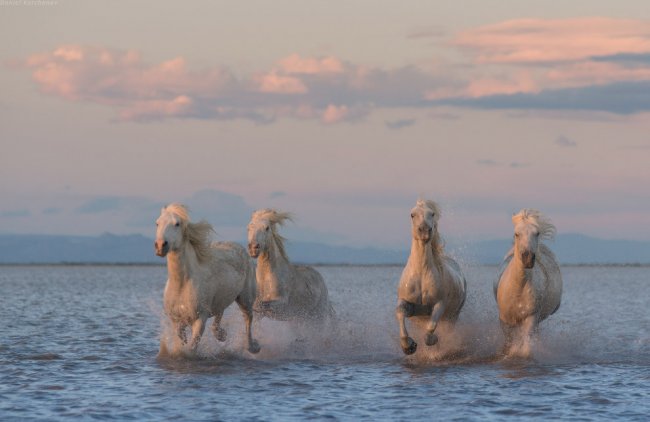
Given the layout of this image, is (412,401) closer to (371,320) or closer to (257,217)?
(257,217)

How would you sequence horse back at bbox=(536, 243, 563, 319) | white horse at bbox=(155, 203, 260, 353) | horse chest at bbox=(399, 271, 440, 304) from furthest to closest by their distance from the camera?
1. horse back at bbox=(536, 243, 563, 319)
2. horse chest at bbox=(399, 271, 440, 304)
3. white horse at bbox=(155, 203, 260, 353)

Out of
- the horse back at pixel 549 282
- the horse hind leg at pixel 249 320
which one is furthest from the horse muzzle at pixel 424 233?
the horse hind leg at pixel 249 320

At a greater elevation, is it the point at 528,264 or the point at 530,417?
the point at 528,264

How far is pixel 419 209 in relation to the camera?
1695cm

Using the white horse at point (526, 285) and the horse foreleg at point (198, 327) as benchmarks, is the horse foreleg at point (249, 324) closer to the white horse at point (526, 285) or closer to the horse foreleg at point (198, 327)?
the horse foreleg at point (198, 327)

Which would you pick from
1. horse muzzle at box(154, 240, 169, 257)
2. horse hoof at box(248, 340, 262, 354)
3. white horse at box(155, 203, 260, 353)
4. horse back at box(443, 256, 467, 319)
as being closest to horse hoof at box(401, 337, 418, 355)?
horse back at box(443, 256, 467, 319)

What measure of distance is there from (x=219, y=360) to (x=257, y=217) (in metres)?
2.55

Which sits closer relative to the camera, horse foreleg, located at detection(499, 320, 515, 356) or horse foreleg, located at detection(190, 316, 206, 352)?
horse foreleg, located at detection(190, 316, 206, 352)

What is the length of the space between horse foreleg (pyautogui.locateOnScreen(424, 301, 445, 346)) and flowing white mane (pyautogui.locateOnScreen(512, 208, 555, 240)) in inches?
67.5

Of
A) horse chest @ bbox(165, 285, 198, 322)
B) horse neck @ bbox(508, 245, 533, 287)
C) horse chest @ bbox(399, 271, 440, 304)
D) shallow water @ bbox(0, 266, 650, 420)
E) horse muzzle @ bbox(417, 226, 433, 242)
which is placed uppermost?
horse muzzle @ bbox(417, 226, 433, 242)

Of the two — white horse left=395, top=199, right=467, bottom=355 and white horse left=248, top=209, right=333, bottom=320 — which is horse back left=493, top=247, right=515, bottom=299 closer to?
white horse left=395, top=199, right=467, bottom=355

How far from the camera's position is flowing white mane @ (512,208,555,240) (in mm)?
16922

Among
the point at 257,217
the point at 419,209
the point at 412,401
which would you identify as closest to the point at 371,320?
the point at 257,217

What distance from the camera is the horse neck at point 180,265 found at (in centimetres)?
1677
